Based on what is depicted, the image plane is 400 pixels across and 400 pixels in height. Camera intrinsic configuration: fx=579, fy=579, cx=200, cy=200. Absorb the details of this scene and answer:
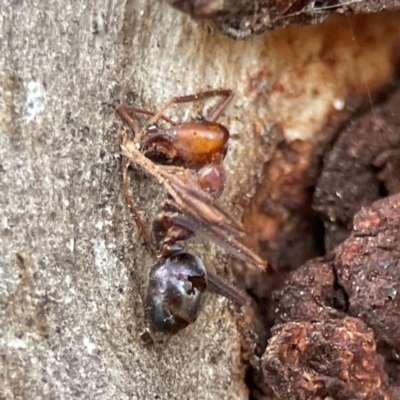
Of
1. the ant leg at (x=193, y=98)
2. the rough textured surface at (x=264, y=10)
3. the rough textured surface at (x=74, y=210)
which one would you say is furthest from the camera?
the ant leg at (x=193, y=98)

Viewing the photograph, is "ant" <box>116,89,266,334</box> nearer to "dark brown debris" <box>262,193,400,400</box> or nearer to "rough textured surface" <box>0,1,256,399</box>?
"rough textured surface" <box>0,1,256,399</box>

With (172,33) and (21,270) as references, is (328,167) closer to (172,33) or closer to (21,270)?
(172,33)

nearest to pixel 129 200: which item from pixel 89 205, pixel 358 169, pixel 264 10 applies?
pixel 89 205

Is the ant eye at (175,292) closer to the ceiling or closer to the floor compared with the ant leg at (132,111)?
closer to the floor

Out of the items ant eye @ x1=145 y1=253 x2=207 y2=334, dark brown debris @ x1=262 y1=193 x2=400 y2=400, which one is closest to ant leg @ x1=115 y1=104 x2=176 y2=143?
ant eye @ x1=145 y1=253 x2=207 y2=334

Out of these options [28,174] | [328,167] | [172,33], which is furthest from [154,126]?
[328,167]

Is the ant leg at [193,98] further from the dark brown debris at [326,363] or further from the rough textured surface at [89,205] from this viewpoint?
the dark brown debris at [326,363]

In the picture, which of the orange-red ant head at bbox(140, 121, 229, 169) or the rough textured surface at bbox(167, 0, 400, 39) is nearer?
the rough textured surface at bbox(167, 0, 400, 39)

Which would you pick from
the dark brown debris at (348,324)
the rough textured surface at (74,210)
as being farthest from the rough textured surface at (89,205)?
the dark brown debris at (348,324)
